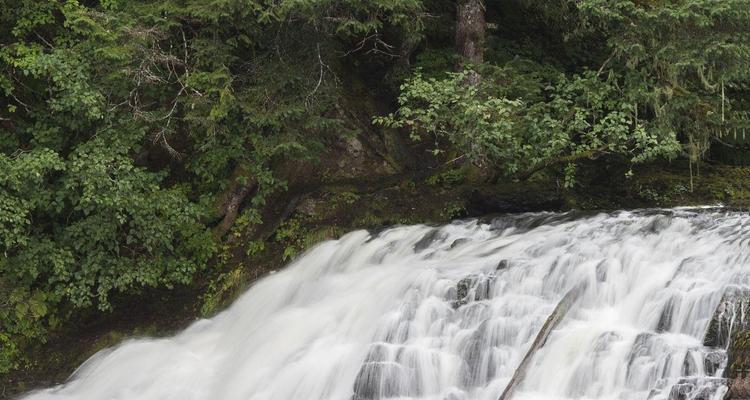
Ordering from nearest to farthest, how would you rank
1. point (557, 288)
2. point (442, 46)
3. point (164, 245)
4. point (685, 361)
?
point (685, 361) → point (557, 288) → point (164, 245) → point (442, 46)

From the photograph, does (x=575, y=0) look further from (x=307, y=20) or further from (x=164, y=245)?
(x=164, y=245)

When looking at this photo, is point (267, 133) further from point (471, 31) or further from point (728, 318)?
point (728, 318)

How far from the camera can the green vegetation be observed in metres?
9.57

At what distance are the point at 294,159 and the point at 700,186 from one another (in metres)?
5.65

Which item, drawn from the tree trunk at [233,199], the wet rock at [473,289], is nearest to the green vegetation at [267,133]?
the tree trunk at [233,199]

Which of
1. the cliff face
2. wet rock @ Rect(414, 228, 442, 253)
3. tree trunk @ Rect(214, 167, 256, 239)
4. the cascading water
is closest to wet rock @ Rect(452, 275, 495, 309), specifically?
the cascading water

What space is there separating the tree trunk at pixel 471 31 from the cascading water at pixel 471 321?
9.14ft

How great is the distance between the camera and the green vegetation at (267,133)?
31.4ft

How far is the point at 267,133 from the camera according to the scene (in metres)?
10.8

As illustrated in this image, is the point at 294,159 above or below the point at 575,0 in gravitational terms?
below

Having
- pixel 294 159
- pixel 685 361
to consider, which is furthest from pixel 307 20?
pixel 685 361

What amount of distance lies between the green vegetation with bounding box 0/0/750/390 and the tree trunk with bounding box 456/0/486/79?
1.3 inches

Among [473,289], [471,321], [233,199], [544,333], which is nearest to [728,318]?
[544,333]

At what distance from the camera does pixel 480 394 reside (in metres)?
6.80
